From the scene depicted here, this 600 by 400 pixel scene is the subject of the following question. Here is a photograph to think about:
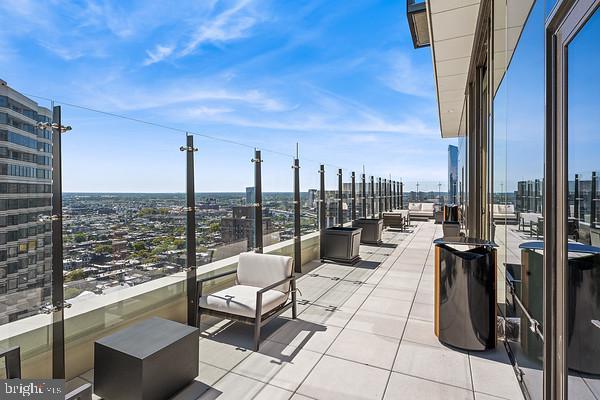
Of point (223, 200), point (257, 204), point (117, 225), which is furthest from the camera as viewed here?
point (257, 204)

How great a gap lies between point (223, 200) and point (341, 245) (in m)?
3.00

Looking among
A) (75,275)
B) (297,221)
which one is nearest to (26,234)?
(75,275)

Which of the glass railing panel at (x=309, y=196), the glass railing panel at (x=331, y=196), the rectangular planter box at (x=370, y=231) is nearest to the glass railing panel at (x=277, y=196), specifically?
the glass railing panel at (x=309, y=196)

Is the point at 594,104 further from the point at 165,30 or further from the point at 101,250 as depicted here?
the point at 165,30

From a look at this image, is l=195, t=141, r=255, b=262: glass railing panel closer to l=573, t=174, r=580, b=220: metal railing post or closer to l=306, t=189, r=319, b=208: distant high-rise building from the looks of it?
l=306, t=189, r=319, b=208: distant high-rise building

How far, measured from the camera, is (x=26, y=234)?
2.03 meters

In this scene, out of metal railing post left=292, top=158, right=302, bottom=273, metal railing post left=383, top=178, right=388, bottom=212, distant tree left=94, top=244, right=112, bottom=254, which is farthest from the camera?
metal railing post left=383, top=178, right=388, bottom=212

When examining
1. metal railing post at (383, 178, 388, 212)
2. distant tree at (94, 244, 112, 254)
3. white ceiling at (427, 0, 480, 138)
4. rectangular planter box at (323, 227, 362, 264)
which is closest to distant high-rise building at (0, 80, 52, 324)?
distant tree at (94, 244, 112, 254)

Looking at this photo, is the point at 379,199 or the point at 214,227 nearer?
the point at 214,227

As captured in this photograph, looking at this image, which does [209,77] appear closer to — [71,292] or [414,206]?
[71,292]

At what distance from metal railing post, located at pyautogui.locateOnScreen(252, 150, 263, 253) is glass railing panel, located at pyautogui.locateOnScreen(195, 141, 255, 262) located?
0.05 metres

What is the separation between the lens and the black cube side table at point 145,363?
1.89 metres

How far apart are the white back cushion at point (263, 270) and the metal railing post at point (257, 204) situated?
3.22 ft

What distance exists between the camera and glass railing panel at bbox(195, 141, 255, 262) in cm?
340
